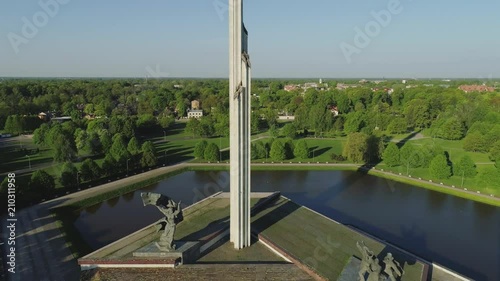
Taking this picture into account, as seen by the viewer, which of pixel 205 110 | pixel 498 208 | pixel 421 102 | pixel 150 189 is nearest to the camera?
pixel 498 208

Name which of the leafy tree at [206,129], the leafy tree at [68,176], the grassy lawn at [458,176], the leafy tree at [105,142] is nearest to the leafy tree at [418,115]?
the grassy lawn at [458,176]

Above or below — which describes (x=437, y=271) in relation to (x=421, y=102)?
below

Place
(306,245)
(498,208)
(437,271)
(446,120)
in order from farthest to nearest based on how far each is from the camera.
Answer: (446,120)
(498,208)
(306,245)
(437,271)

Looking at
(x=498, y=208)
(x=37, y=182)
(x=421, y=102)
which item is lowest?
(x=498, y=208)

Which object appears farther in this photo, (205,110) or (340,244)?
(205,110)

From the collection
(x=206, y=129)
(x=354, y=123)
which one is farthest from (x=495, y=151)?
(x=206, y=129)

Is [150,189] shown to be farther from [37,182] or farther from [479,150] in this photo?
[479,150]

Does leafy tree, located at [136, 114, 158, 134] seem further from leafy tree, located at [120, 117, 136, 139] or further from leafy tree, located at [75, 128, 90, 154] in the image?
leafy tree, located at [75, 128, 90, 154]

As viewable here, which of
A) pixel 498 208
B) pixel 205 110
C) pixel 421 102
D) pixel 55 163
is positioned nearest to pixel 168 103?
pixel 205 110
